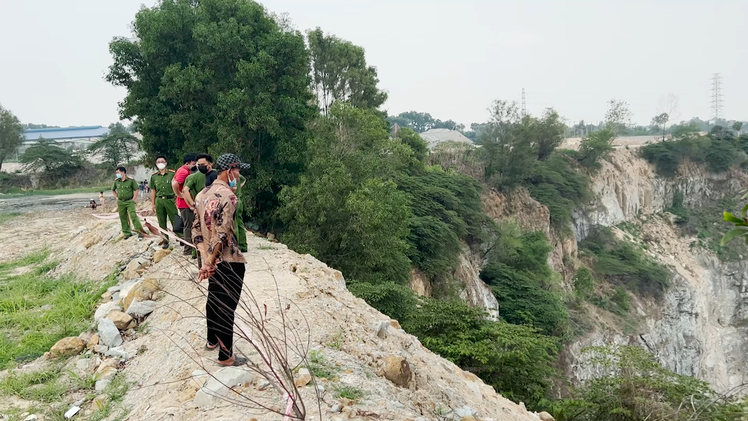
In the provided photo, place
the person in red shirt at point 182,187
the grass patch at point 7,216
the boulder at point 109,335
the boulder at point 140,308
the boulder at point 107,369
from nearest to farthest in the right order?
the boulder at point 107,369 → the boulder at point 109,335 → the boulder at point 140,308 → the person in red shirt at point 182,187 → the grass patch at point 7,216

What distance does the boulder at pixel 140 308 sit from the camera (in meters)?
5.17

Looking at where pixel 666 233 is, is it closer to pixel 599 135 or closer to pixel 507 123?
pixel 599 135

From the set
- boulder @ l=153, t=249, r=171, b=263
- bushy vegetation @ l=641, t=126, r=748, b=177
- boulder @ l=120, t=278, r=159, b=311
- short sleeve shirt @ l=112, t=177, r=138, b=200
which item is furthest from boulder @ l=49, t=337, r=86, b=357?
bushy vegetation @ l=641, t=126, r=748, b=177

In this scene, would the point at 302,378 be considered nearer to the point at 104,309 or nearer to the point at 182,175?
the point at 104,309

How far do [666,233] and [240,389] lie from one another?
4041cm

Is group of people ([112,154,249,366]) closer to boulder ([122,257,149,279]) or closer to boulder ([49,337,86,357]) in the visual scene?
boulder ([49,337,86,357])

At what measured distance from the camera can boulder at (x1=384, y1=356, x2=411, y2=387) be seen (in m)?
3.99

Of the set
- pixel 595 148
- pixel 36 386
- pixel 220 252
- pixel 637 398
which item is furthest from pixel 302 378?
pixel 595 148

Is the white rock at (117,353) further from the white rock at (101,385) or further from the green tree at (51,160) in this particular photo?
the green tree at (51,160)

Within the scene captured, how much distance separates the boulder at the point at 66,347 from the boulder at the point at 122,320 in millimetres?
359

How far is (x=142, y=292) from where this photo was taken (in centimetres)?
560

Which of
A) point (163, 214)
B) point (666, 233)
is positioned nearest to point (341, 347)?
point (163, 214)

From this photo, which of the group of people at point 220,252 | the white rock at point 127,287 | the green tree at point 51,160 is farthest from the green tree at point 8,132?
the group of people at point 220,252

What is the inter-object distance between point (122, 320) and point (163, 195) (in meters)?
2.56
